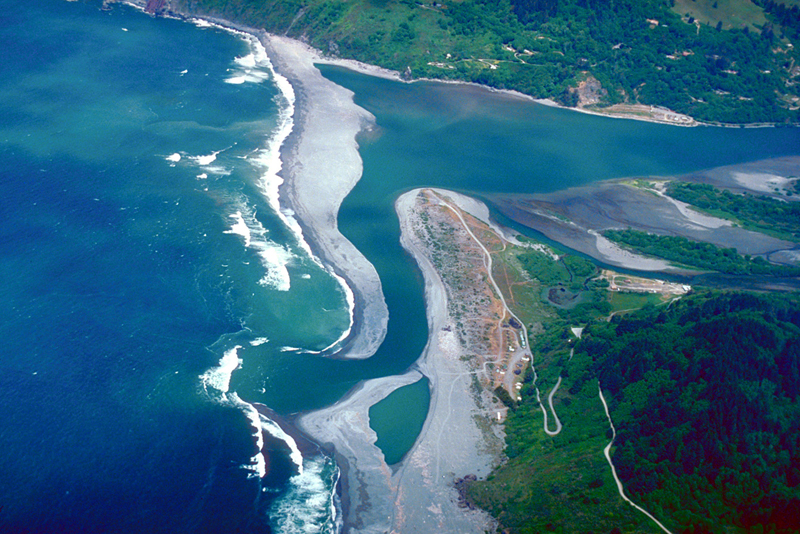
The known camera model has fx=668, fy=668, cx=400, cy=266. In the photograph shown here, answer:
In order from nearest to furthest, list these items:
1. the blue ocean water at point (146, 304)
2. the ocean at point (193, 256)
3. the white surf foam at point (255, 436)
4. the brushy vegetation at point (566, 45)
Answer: the blue ocean water at point (146, 304) < the ocean at point (193, 256) < the white surf foam at point (255, 436) < the brushy vegetation at point (566, 45)

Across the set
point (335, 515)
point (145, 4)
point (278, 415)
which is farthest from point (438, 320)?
point (145, 4)

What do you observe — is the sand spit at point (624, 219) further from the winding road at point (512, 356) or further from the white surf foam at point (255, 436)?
the white surf foam at point (255, 436)

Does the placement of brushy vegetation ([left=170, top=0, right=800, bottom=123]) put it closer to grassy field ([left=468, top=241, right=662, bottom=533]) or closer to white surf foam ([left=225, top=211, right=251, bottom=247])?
white surf foam ([left=225, top=211, right=251, bottom=247])

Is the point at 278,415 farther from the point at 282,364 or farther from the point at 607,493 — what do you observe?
the point at 607,493

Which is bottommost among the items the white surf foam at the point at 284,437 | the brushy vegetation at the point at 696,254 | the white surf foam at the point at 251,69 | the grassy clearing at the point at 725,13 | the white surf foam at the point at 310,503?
the white surf foam at the point at 310,503

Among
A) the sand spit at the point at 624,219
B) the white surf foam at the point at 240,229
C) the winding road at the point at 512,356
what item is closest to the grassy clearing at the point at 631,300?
the sand spit at the point at 624,219
